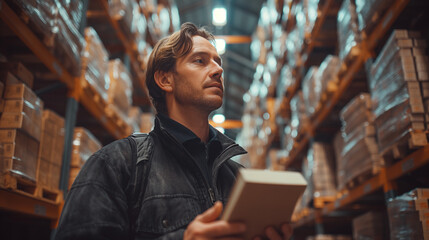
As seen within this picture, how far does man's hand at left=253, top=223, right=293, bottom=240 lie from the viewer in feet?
4.42

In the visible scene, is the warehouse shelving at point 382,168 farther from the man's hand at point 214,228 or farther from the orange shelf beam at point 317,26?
the man's hand at point 214,228

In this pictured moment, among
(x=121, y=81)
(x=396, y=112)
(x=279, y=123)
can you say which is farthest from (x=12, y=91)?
(x=279, y=123)

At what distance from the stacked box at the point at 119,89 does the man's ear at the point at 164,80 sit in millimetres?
3096

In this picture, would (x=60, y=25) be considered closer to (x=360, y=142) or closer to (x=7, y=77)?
(x=7, y=77)

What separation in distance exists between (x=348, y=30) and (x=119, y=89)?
3.20m

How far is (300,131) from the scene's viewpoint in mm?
6633

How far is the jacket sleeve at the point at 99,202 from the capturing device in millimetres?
1395

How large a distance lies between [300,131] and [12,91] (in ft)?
16.0

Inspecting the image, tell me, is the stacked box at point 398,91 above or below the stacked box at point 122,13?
below

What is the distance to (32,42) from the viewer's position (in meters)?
Result: 3.19

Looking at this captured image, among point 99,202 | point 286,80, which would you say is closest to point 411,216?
point 99,202

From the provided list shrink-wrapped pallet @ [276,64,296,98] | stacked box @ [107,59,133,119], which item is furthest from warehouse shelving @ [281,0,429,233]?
stacked box @ [107,59,133,119]

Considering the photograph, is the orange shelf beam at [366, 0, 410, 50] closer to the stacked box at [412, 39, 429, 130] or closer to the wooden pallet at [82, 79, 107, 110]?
the stacked box at [412, 39, 429, 130]

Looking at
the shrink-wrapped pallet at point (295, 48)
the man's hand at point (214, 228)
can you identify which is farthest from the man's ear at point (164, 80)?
the shrink-wrapped pallet at point (295, 48)
